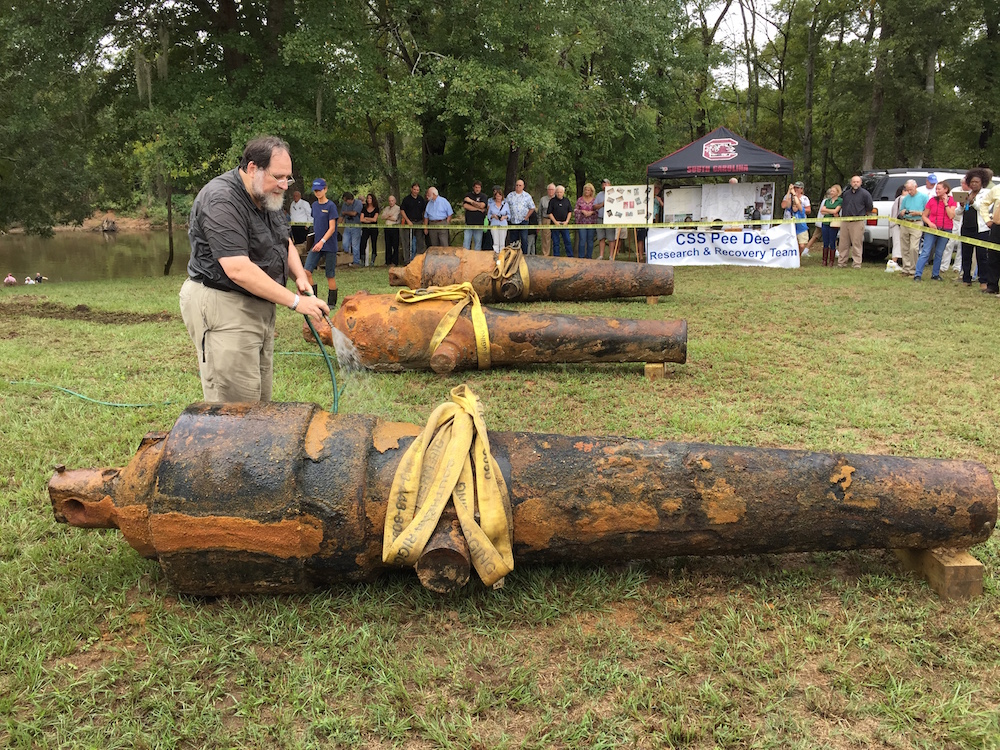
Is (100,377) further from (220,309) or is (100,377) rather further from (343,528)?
(343,528)

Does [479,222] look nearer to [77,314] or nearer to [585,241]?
[585,241]

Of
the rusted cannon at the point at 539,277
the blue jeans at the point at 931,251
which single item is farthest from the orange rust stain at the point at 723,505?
the blue jeans at the point at 931,251

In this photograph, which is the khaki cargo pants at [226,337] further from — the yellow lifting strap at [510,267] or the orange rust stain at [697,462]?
the yellow lifting strap at [510,267]

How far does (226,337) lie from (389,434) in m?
1.35

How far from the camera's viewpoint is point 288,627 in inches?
109

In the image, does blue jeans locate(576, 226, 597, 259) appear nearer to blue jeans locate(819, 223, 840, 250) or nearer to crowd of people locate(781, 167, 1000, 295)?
crowd of people locate(781, 167, 1000, 295)

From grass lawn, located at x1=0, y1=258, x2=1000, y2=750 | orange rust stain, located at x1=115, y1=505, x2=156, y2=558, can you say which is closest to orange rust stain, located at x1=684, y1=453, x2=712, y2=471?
grass lawn, located at x1=0, y1=258, x2=1000, y2=750

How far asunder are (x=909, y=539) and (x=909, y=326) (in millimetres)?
6430

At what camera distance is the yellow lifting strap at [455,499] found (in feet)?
8.79

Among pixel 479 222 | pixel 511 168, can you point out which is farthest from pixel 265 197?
pixel 511 168

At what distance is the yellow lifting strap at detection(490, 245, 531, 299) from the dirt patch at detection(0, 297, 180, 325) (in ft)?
14.3

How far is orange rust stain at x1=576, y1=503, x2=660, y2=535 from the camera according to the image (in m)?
2.86

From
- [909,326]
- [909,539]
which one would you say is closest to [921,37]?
[909,326]

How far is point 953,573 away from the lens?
9.56 ft
